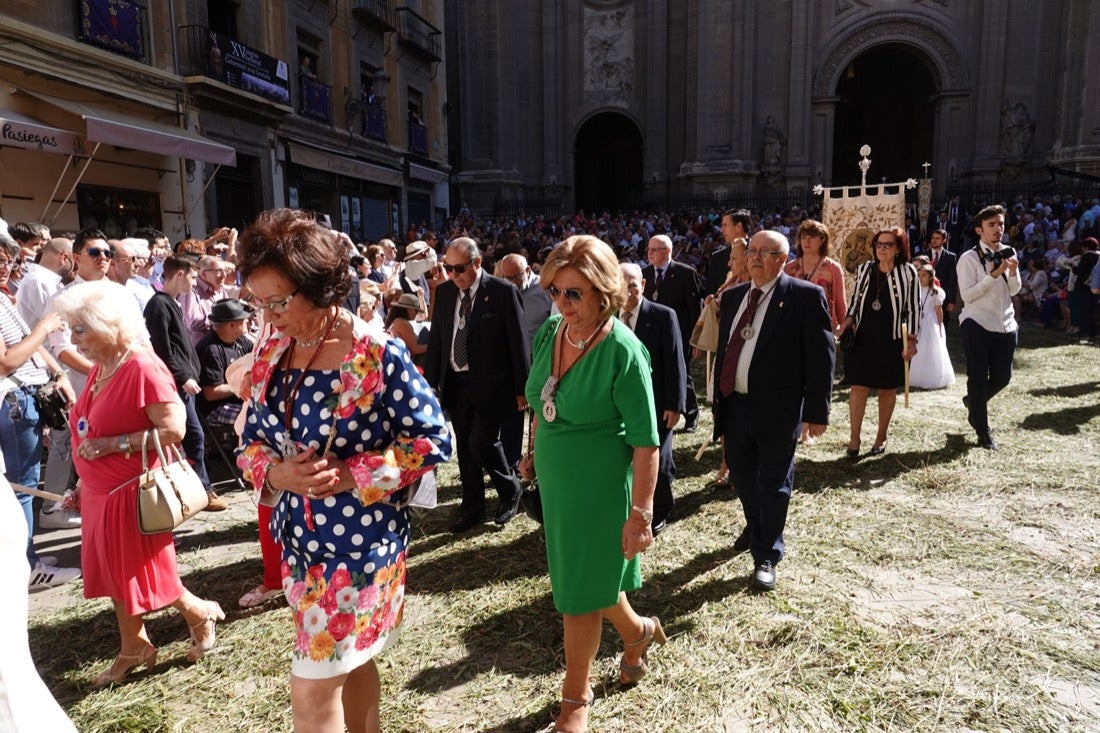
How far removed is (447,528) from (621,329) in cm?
293

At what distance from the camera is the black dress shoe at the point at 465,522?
5.01 m

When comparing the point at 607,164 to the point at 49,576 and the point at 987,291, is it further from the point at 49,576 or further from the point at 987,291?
the point at 49,576

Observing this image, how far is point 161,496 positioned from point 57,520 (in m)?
3.10

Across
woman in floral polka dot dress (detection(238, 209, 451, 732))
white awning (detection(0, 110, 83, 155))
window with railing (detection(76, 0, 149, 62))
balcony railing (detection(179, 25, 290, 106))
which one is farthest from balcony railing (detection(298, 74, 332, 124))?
woman in floral polka dot dress (detection(238, 209, 451, 732))

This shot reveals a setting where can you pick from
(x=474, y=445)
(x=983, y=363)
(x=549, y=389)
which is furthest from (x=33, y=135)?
(x=983, y=363)

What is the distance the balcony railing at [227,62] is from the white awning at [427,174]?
300 inches

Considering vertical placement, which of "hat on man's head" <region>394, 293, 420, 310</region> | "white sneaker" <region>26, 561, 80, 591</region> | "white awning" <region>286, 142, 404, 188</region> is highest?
"white awning" <region>286, 142, 404, 188</region>

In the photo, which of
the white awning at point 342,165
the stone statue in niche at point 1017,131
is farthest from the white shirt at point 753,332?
the stone statue in niche at point 1017,131

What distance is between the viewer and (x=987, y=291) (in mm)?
6109

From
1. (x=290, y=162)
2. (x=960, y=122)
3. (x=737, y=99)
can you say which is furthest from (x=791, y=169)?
(x=290, y=162)

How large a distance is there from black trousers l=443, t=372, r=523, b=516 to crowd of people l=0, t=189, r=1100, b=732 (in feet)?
0.06

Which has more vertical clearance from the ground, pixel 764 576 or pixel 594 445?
pixel 594 445

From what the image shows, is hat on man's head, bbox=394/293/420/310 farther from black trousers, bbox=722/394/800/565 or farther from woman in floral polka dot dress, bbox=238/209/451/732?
woman in floral polka dot dress, bbox=238/209/451/732

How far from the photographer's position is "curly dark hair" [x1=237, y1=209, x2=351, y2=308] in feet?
6.67
